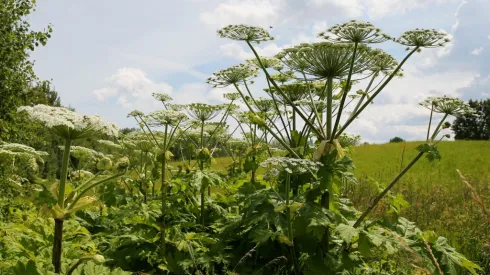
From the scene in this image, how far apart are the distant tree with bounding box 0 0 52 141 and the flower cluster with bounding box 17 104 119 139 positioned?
6.86 metres

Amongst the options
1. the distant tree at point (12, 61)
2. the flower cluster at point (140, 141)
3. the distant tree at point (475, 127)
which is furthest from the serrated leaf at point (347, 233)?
the distant tree at point (475, 127)

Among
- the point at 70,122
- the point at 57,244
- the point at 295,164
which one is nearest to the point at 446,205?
the point at 295,164

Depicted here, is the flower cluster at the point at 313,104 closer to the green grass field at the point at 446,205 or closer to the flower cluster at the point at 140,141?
the green grass field at the point at 446,205

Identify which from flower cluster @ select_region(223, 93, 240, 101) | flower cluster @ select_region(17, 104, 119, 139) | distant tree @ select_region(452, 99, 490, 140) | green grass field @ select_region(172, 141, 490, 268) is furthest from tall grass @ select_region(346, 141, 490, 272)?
distant tree @ select_region(452, 99, 490, 140)

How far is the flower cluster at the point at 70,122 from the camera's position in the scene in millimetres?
2967

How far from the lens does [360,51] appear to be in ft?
15.1

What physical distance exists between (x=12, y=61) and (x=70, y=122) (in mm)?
7709

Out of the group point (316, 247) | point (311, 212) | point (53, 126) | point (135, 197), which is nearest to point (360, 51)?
point (311, 212)

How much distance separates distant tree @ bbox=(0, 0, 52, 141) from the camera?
9.55 meters

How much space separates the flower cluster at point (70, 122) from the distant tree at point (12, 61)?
686cm

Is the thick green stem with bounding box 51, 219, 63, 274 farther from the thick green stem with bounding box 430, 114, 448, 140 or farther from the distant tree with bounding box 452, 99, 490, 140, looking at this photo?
the distant tree with bounding box 452, 99, 490, 140

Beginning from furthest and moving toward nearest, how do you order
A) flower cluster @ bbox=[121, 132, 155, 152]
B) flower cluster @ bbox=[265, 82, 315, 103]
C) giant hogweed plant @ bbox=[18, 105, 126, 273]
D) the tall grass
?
the tall grass, flower cluster @ bbox=[121, 132, 155, 152], flower cluster @ bbox=[265, 82, 315, 103], giant hogweed plant @ bbox=[18, 105, 126, 273]

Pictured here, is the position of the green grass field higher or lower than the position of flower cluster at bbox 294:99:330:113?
lower

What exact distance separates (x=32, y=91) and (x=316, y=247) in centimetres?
887
